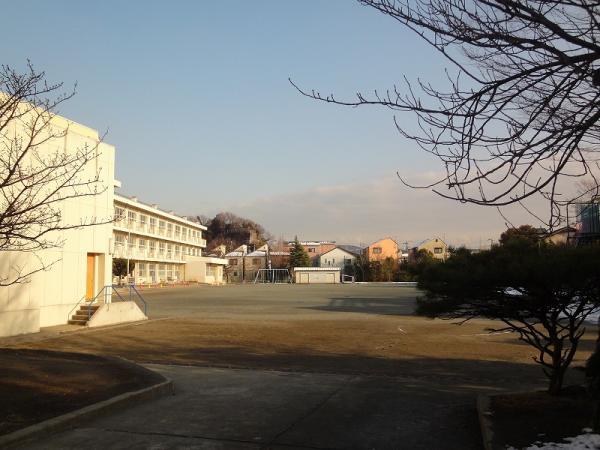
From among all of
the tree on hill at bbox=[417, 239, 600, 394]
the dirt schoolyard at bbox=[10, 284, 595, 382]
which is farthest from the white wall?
the tree on hill at bbox=[417, 239, 600, 394]

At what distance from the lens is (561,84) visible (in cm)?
459

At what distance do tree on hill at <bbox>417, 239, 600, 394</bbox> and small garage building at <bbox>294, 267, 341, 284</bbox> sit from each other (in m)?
87.7

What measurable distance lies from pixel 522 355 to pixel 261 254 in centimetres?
10953

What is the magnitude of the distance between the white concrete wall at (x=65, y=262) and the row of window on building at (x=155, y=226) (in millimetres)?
36520

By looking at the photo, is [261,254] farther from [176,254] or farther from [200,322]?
[200,322]

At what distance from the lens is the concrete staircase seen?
836 inches

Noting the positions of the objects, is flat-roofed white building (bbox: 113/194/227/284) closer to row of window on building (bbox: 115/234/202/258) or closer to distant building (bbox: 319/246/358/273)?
row of window on building (bbox: 115/234/202/258)

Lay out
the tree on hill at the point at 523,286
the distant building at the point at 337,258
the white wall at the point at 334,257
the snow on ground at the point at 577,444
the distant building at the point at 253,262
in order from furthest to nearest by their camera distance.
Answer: the white wall at the point at 334,257 → the distant building at the point at 337,258 → the distant building at the point at 253,262 → the tree on hill at the point at 523,286 → the snow on ground at the point at 577,444

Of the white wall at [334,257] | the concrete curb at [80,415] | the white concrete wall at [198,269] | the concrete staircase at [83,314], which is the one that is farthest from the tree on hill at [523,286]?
the white wall at [334,257]

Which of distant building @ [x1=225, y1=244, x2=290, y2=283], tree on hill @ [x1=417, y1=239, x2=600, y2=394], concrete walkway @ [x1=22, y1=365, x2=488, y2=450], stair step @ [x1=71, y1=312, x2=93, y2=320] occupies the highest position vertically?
distant building @ [x1=225, y1=244, x2=290, y2=283]

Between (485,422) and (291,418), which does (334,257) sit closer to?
(291,418)

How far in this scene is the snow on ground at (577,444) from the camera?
17.2 feet

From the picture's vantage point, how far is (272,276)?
344 feet

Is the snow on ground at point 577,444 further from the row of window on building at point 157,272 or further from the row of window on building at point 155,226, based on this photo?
the row of window on building at point 157,272
